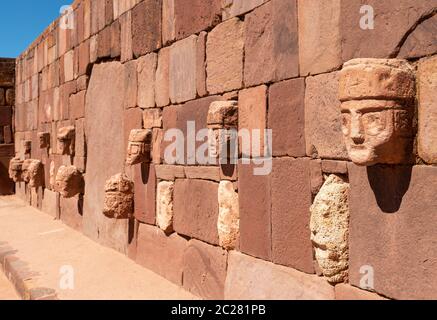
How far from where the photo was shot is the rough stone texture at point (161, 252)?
493 centimetres

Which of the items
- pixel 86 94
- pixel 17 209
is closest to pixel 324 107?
pixel 86 94

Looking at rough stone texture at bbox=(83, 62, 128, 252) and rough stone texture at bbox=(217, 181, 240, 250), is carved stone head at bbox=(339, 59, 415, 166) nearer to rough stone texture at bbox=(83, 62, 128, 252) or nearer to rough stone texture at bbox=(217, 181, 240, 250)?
rough stone texture at bbox=(217, 181, 240, 250)

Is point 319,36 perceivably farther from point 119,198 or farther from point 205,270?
point 119,198

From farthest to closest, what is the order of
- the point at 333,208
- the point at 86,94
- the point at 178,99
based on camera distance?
the point at 86,94, the point at 178,99, the point at 333,208

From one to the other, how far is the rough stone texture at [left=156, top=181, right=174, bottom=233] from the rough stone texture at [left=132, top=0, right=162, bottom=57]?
4.97 feet

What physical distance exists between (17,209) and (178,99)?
7.63 meters

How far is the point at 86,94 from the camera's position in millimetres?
7953

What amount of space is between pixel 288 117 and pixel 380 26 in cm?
94

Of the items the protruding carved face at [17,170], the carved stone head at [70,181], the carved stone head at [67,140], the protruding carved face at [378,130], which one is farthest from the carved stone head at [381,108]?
the protruding carved face at [17,170]

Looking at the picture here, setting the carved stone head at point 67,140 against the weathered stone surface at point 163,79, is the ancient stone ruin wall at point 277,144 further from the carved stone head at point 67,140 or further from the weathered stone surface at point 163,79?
the carved stone head at point 67,140

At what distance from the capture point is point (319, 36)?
10.6 ft

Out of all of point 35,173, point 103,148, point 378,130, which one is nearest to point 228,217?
point 378,130

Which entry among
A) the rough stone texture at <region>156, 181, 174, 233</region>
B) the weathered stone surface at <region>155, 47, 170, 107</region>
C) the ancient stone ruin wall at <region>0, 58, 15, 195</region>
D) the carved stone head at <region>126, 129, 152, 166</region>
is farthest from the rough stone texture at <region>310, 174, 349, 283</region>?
the ancient stone ruin wall at <region>0, 58, 15, 195</region>

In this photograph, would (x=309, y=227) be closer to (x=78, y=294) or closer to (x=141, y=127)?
(x=78, y=294)
